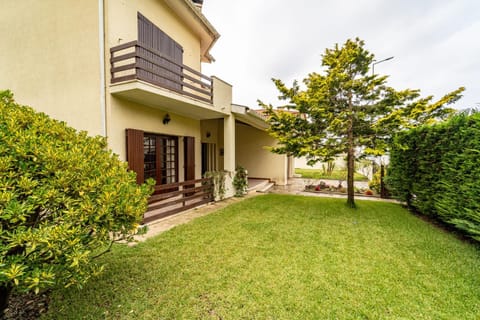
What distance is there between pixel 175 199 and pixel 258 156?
28.9 feet

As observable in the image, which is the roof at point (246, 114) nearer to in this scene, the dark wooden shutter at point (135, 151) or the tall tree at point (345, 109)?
the tall tree at point (345, 109)

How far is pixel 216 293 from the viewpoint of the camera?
2990mm

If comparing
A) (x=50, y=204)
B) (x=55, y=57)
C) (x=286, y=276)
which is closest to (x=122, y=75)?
(x=55, y=57)

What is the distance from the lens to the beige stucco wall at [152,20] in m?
5.90

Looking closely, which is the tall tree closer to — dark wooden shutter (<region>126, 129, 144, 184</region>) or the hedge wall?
the hedge wall

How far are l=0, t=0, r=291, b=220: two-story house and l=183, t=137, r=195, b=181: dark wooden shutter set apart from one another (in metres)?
0.04

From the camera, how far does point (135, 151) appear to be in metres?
6.26

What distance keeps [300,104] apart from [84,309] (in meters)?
7.40

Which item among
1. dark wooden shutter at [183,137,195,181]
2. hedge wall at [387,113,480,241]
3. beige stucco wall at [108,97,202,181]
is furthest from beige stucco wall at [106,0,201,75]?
hedge wall at [387,113,480,241]

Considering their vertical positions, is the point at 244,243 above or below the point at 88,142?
below

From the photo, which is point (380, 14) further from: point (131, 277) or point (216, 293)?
point (131, 277)

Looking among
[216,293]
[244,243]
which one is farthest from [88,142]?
[244,243]

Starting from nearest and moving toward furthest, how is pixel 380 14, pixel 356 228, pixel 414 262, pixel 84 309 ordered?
pixel 84 309
pixel 414 262
pixel 356 228
pixel 380 14

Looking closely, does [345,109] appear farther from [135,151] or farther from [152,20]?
[152,20]
